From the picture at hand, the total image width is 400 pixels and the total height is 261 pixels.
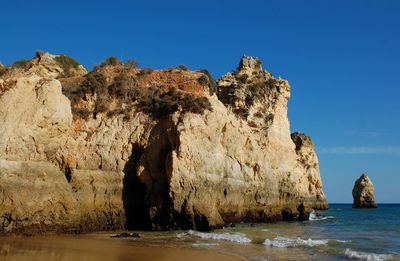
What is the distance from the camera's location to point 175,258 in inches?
583

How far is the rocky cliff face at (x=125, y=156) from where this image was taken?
20422mm

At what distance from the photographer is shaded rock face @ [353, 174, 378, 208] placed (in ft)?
265

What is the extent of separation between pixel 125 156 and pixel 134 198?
7.60ft

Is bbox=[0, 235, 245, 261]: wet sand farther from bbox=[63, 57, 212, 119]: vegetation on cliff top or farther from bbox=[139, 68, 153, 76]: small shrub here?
bbox=[139, 68, 153, 76]: small shrub

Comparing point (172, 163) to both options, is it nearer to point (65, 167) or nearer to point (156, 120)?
point (156, 120)

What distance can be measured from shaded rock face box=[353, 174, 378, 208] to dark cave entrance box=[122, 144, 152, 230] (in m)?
64.2

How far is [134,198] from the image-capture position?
24094mm

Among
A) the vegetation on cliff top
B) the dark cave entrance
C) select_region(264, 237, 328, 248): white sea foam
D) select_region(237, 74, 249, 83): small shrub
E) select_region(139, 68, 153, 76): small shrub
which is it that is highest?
select_region(237, 74, 249, 83): small shrub

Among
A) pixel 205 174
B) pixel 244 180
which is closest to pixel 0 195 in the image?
pixel 205 174

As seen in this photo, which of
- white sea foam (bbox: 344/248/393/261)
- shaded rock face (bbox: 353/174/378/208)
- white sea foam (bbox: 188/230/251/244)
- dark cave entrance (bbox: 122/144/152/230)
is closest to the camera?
white sea foam (bbox: 344/248/393/261)

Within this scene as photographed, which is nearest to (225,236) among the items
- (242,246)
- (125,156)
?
(242,246)

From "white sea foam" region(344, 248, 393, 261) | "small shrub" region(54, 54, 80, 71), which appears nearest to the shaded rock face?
"small shrub" region(54, 54, 80, 71)

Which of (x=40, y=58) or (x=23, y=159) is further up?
(x=40, y=58)

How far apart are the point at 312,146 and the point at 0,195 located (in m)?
44.8
